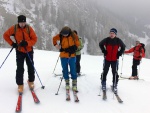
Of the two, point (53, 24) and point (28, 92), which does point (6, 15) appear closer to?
point (53, 24)

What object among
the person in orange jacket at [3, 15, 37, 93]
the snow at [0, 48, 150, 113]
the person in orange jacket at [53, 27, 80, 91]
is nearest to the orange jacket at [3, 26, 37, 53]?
the person in orange jacket at [3, 15, 37, 93]

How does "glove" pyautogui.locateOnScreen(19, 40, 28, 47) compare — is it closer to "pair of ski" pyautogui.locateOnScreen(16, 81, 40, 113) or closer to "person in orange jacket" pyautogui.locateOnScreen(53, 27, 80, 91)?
"person in orange jacket" pyautogui.locateOnScreen(53, 27, 80, 91)

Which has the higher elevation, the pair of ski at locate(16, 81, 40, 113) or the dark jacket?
the dark jacket

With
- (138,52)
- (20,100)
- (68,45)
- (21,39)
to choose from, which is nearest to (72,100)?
(20,100)

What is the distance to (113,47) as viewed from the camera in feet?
29.2

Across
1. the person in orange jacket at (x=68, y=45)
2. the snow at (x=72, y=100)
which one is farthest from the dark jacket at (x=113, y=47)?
the snow at (x=72, y=100)

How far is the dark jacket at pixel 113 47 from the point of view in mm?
8852

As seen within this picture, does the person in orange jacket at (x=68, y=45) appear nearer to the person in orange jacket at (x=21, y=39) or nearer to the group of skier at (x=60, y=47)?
the group of skier at (x=60, y=47)

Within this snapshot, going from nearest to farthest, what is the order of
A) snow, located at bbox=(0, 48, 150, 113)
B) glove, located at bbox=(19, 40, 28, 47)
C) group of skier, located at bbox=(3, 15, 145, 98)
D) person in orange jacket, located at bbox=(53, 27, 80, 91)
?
snow, located at bbox=(0, 48, 150, 113) → glove, located at bbox=(19, 40, 28, 47) → group of skier, located at bbox=(3, 15, 145, 98) → person in orange jacket, located at bbox=(53, 27, 80, 91)

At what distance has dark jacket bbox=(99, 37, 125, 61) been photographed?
885 centimetres

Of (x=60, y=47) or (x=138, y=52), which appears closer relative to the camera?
(x=60, y=47)

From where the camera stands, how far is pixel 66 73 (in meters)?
8.69

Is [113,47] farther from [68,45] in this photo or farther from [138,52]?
[138,52]

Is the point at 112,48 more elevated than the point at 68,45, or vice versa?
the point at 68,45
